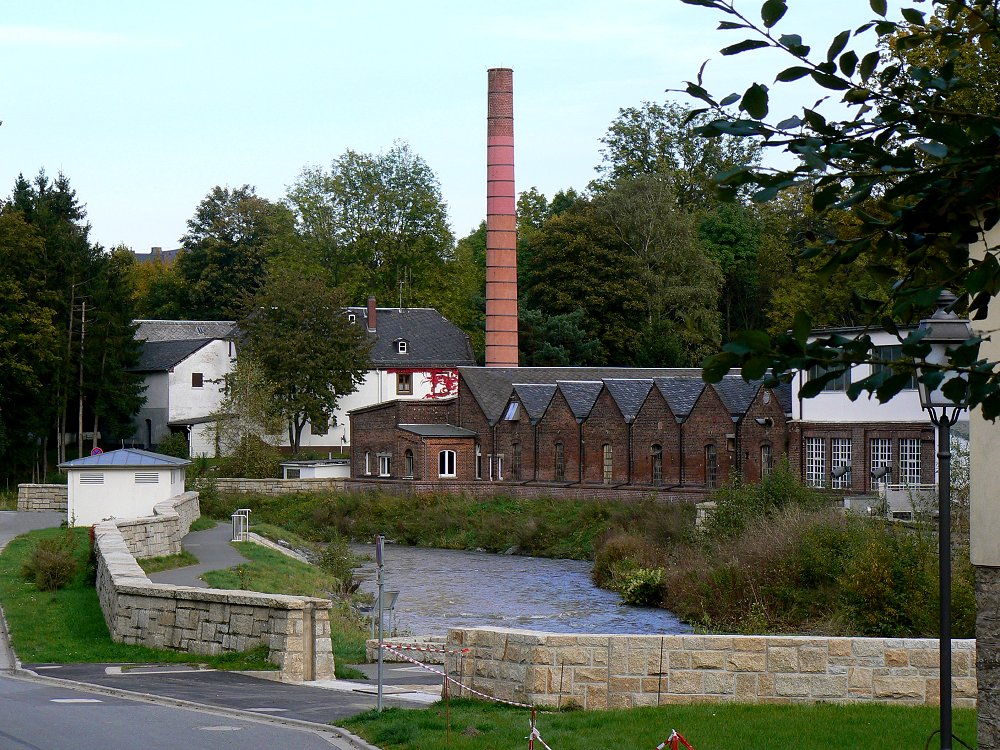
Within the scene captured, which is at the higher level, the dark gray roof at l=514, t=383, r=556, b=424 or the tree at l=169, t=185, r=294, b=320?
the tree at l=169, t=185, r=294, b=320

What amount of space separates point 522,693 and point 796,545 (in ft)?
47.1

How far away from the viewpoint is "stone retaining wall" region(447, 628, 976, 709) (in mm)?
12156

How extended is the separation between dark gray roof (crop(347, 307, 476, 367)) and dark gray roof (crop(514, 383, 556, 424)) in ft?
52.1

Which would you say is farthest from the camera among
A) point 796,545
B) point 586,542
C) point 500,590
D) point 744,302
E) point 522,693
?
point 744,302

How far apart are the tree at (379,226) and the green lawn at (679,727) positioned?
246 feet

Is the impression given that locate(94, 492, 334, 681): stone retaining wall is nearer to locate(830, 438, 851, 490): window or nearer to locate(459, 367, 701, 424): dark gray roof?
locate(830, 438, 851, 490): window

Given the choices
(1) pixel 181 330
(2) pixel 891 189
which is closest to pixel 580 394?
(1) pixel 181 330

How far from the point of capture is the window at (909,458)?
4203cm

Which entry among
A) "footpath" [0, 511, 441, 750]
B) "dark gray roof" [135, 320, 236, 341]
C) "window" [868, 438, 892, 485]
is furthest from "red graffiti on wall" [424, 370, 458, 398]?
"footpath" [0, 511, 441, 750]

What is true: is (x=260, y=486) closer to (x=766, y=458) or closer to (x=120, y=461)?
(x=766, y=458)

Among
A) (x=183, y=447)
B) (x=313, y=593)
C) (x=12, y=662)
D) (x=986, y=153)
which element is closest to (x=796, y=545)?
(x=313, y=593)

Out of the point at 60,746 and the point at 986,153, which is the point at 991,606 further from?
the point at 60,746

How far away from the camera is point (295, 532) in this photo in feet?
168

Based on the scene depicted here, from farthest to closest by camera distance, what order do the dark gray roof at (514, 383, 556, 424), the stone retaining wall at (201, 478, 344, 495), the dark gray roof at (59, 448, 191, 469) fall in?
the dark gray roof at (514, 383, 556, 424), the stone retaining wall at (201, 478, 344, 495), the dark gray roof at (59, 448, 191, 469)
